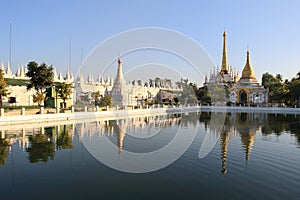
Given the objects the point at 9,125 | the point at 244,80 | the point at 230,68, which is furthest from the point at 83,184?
the point at 230,68

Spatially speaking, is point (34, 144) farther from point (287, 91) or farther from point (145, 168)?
point (287, 91)

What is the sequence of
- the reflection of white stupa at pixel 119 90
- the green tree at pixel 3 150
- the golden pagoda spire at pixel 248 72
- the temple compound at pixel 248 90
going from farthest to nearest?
the golden pagoda spire at pixel 248 72 → the temple compound at pixel 248 90 → the reflection of white stupa at pixel 119 90 → the green tree at pixel 3 150

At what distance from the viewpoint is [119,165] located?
912cm

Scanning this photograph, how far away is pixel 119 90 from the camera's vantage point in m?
46.2

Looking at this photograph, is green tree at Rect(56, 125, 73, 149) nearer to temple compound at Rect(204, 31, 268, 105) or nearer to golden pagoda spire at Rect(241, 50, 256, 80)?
temple compound at Rect(204, 31, 268, 105)

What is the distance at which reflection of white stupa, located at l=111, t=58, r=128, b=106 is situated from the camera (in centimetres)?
4578

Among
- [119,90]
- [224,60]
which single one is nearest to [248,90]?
[224,60]

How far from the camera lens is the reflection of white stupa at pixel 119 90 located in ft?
150

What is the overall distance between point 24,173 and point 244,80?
56.6 meters

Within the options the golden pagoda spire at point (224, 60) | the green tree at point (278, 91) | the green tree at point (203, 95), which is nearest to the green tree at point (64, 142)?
the green tree at point (278, 91)

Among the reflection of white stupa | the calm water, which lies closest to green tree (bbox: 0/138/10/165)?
the calm water

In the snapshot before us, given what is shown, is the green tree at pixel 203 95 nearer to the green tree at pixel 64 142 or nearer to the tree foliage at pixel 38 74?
the tree foliage at pixel 38 74

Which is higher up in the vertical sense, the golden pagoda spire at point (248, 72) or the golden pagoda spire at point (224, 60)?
the golden pagoda spire at point (224, 60)

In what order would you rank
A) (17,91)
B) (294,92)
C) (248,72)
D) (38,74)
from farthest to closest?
(248,72) → (294,92) → (17,91) → (38,74)
